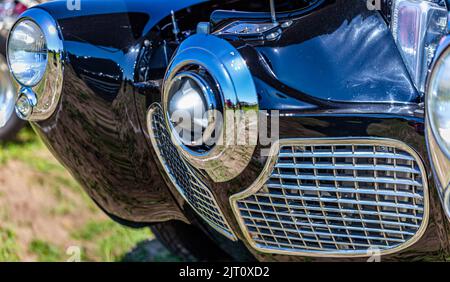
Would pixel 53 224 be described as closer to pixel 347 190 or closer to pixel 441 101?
pixel 347 190

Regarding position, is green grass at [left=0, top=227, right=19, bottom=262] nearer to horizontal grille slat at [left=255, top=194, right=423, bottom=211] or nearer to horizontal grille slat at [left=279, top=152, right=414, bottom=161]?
horizontal grille slat at [left=255, top=194, right=423, bottom=211]

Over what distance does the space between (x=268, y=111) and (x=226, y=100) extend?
4.5 inches

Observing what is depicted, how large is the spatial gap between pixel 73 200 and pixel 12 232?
1.32 feet

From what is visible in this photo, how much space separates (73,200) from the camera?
379 cm

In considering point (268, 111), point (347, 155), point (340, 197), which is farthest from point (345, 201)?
point (268, 111)

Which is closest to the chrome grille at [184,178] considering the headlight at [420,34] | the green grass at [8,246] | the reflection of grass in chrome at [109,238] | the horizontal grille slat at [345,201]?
the horizontal grille slat at [345,201]

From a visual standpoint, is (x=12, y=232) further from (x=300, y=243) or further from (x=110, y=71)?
(x=300, y=243)

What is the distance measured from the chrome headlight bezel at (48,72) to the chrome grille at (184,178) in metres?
0.33

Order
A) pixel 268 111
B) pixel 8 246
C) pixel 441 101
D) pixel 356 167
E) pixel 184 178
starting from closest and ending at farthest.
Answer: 1. pixel 441 101
2. pixel 356 167
3. pixel 268 111
4. pixel 184 178
5. pixel 8 246

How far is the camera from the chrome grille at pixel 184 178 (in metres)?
2.36

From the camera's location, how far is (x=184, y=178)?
246cm

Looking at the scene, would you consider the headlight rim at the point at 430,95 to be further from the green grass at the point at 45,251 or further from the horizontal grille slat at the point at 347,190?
the green grass at the point at 45,251

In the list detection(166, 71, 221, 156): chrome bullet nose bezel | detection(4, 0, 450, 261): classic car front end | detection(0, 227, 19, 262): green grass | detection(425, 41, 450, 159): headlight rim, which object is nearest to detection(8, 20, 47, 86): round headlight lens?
detection(4, 0, 450, 261): classic car front end

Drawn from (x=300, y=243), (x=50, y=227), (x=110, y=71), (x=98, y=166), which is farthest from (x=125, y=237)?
(x=300, y=243)
